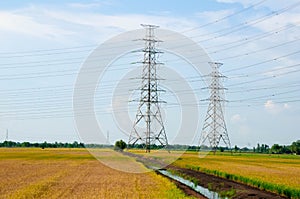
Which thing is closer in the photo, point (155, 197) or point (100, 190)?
point (155, 197)

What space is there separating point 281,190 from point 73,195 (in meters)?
11.8

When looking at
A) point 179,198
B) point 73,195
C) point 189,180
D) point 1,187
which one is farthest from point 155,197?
point 189,180

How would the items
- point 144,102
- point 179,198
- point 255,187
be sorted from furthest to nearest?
point 144,102 → point 255,187 → point 179,198

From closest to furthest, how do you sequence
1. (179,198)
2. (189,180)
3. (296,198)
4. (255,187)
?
(179,198)
(296,198)
(255,187)
(189,180)

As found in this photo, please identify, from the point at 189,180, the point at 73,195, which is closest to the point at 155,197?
the point at 73,195

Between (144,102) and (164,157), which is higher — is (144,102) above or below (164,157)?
above

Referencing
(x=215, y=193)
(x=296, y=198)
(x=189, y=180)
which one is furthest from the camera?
(x=189, y=180)

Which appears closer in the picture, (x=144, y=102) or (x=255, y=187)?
(x=255, y=187)

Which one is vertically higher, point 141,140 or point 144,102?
point 144,102

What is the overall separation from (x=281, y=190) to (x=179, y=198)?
7.52m

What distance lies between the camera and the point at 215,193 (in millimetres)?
29391

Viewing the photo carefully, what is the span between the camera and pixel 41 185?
3014cm

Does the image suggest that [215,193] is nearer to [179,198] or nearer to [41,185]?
[179,198]

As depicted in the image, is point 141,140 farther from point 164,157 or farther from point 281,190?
point 281,190
